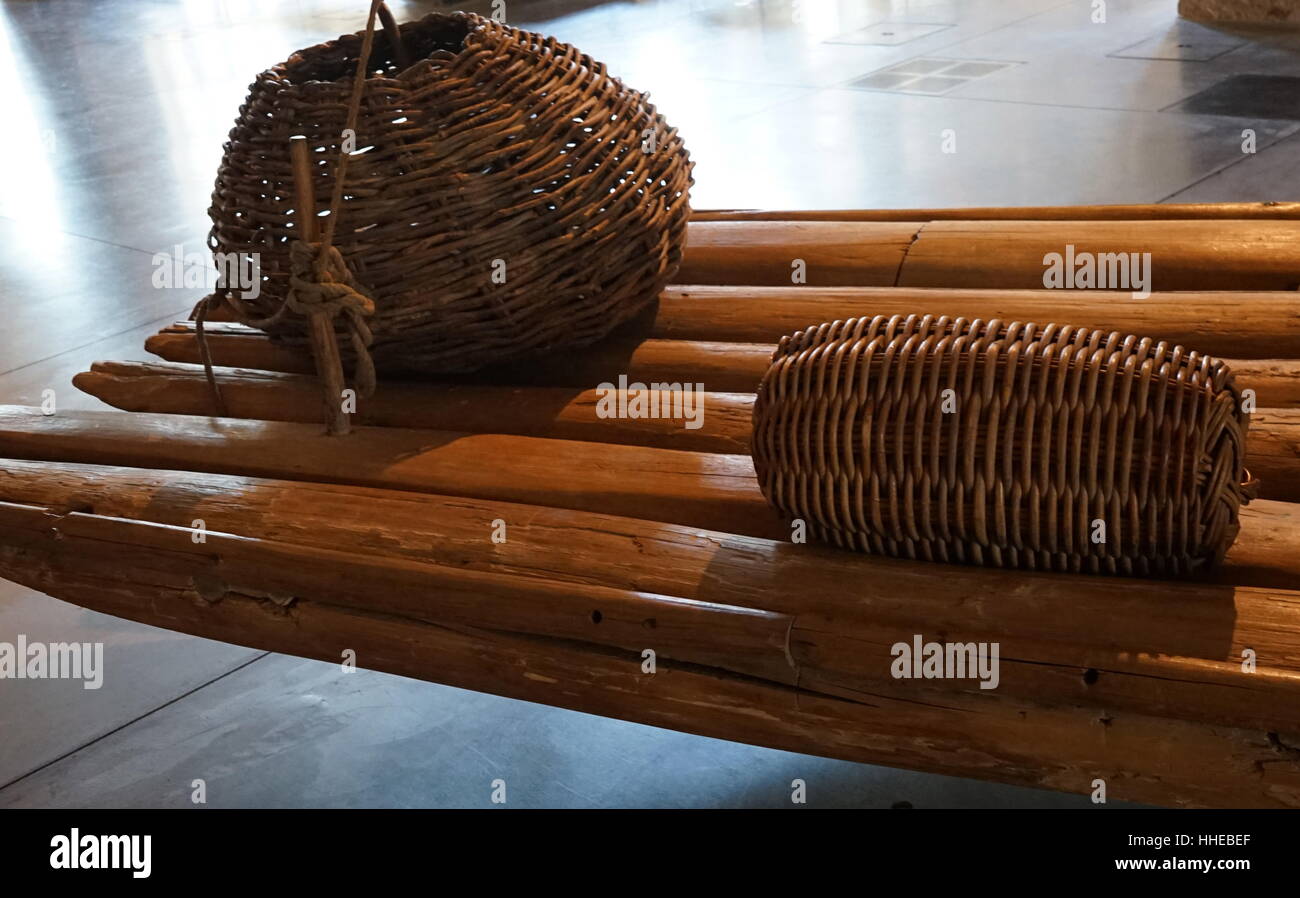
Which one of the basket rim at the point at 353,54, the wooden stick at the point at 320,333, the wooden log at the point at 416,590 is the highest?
the basket rim at the point at 353,54

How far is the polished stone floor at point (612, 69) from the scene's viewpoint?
6.71ft

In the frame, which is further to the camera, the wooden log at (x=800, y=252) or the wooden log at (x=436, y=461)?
the wooden log at (x=800, y=252)

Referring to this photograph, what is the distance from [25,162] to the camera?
596 cm

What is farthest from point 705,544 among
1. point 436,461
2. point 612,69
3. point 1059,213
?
point 612,69

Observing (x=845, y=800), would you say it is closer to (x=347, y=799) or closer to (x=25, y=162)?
(x=347, y=799)

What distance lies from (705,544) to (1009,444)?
0.36m

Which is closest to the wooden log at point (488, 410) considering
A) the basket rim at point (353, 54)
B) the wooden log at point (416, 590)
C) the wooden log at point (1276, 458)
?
Result: the wooden log at point (1276, 458)

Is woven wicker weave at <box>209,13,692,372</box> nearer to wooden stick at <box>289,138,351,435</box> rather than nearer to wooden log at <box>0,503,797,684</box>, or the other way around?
wooden stick at <box>289,138,351,435</box>

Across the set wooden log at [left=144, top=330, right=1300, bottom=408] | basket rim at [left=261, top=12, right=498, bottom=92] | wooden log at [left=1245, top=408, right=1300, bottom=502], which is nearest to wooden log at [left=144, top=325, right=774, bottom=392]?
wooden log at [left=144, top=330, right=1300, bottom=408]

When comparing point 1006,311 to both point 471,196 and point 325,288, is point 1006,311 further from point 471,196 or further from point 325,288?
point 325,288

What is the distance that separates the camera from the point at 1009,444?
1.27 m

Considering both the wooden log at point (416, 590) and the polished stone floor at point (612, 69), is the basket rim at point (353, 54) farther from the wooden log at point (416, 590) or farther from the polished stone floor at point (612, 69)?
the polished stone floor at point (612, 69)

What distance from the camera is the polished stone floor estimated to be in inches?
80.5

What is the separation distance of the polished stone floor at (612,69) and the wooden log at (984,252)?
2.57 feet
